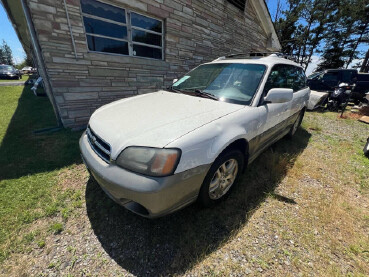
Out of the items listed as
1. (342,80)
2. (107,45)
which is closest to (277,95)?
(107,45)

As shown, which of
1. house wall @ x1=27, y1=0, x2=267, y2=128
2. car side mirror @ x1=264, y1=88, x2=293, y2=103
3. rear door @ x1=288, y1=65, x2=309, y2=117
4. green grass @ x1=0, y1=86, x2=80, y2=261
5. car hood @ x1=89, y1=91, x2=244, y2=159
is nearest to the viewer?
car hood @ x1=89, y1=91, x2=244, y2=159

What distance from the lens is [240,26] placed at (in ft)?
26.2

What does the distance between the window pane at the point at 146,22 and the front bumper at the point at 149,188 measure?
4.43 metres

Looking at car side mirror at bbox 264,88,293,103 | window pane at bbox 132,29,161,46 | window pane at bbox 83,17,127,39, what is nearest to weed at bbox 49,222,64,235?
car side mirror at bbox 264,88,293,103

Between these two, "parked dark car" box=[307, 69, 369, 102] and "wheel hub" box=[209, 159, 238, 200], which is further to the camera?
"parked dark car" box=[307, 69, 369, 102]

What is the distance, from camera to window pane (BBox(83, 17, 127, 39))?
3.85m

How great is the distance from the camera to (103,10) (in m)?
3.96

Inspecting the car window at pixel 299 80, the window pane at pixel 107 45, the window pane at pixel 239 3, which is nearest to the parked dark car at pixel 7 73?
the window pane at pixel 107 45

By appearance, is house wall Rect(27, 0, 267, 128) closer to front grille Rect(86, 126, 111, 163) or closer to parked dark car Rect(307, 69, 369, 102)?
front grille Rect(86, 126, 111, 163)

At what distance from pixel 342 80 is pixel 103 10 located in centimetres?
1154

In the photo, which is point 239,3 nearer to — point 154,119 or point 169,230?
point 154,119

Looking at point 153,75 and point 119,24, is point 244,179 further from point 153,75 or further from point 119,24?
point 119,24

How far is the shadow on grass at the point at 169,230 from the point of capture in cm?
151

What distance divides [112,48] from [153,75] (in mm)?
1301
